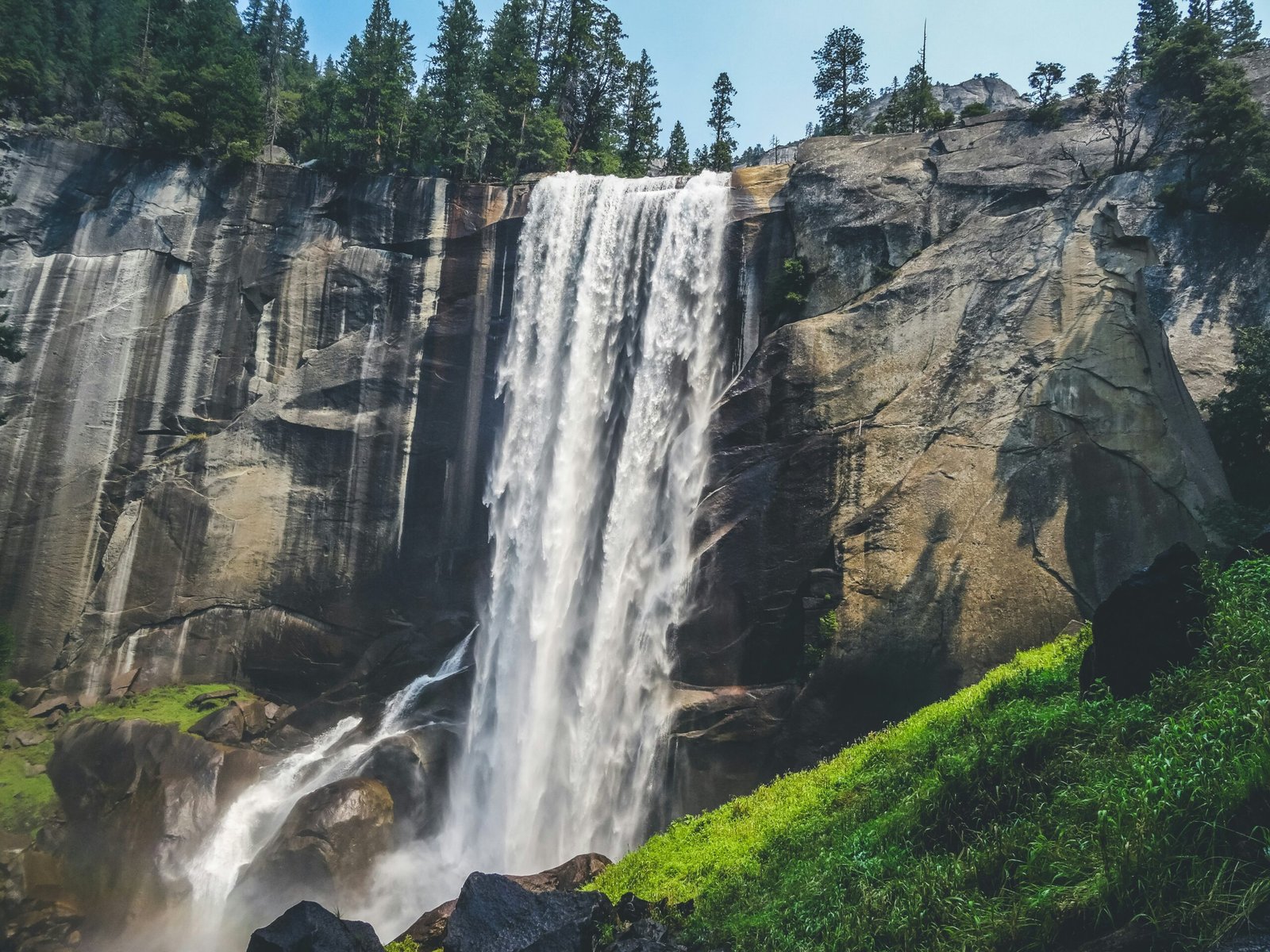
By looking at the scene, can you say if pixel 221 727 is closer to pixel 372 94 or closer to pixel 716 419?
pixel 716 419

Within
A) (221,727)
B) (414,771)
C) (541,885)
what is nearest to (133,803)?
(221,727)

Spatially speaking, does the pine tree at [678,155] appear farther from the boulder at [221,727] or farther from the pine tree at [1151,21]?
the boulder at [221,727]

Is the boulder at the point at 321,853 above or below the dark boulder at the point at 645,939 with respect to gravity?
below

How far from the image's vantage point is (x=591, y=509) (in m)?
23.6

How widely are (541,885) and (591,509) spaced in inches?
444

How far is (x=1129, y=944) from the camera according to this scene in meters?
5.82

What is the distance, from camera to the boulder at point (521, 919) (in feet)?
32.9

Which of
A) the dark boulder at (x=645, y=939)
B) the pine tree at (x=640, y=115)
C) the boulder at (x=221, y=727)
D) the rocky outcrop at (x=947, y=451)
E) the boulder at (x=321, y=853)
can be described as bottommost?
the boulder at (x=321, y=853)

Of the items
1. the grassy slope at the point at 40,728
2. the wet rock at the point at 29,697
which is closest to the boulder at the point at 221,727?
the grassy slope at the point at 40,728

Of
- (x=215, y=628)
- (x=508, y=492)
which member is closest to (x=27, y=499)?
(x=215, y=628)

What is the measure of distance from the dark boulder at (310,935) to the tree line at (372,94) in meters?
26.8

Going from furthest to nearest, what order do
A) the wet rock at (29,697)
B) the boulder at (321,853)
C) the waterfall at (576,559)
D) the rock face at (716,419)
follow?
1. the wet rock at (29,697)
2. the waterfall at (576,559)
3. the boulder at (321,853)
4. the rock face at (716,419)

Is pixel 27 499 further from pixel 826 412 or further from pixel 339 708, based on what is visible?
pixel 826 412

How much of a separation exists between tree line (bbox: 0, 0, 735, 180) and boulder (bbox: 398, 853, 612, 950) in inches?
1036
